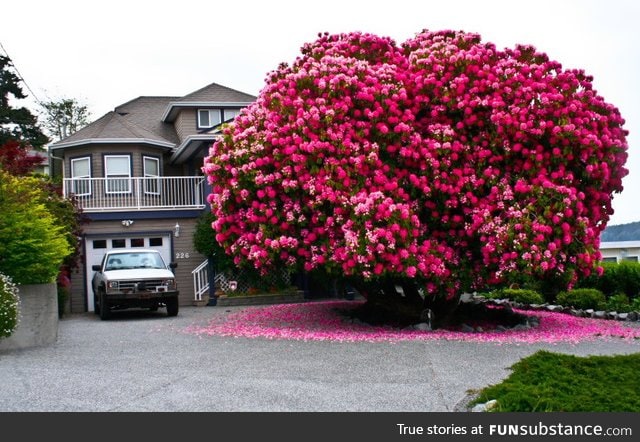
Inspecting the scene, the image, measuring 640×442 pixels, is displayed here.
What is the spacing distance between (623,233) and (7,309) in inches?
1098

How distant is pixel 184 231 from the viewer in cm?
2462

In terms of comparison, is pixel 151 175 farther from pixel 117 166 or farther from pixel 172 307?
pixel 172 307

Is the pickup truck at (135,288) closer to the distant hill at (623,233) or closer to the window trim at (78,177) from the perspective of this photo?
the window trim at (78,177)

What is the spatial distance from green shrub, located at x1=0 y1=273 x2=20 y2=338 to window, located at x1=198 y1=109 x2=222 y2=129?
691 inches

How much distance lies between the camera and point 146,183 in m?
25.8

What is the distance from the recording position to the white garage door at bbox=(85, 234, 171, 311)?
2381cm

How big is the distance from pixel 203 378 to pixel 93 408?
1.86 meters

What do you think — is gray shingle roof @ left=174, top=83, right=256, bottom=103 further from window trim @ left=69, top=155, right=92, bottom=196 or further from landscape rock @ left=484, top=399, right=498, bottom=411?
landscape rock @ left=484, top=399, right=498, bottom=411

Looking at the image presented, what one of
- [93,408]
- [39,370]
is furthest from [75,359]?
[93,408]

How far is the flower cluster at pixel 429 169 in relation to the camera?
496 inches

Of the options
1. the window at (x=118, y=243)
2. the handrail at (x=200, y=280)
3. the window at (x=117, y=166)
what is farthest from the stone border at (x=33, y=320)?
the window at (x=117, y=166)

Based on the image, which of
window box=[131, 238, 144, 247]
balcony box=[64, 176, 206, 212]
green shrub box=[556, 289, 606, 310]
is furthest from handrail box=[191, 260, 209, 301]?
green shrub box=[556, 289, 606, 310]

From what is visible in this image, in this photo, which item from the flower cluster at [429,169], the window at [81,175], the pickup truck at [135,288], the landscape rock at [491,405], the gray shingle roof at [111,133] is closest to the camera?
the landscape rock at [491,405]
